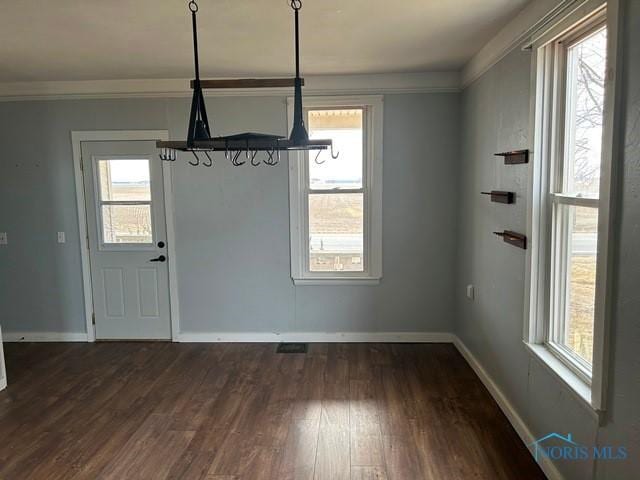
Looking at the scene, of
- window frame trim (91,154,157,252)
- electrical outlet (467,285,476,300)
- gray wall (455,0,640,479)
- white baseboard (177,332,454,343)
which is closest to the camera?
gray wall (455,0,640,479)

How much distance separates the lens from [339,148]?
4082mm

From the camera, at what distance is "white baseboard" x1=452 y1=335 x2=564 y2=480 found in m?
2.23

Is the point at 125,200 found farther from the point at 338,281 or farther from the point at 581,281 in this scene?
the point at 581,281

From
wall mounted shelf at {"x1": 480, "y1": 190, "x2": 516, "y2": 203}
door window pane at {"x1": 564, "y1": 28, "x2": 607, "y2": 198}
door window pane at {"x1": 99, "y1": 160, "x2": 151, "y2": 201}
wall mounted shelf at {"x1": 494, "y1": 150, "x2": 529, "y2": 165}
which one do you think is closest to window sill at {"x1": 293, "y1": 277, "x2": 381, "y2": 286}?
wall mounted shelf at {"x1": 480, "y1": 190, "x2": 516, "y2": 203}

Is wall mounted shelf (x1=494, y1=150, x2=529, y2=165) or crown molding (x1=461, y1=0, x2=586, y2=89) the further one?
wall mounted shelf (x1=494, y1=150, x2=529, y2=165)

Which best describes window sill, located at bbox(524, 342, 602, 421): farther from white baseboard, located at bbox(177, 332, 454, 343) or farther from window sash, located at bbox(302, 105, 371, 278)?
window sash, located at bbox(302, 105, 371, 278)

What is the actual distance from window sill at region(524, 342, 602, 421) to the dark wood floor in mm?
582

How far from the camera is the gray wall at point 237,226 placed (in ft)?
13.3

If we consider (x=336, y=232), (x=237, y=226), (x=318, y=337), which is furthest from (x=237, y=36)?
(x=318, y=337)

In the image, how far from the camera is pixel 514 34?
2623mm

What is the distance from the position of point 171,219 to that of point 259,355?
1.52 meters

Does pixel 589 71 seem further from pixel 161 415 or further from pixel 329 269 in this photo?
pixel 161 415

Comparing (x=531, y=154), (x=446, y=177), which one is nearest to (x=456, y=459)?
(x=531, y=154)

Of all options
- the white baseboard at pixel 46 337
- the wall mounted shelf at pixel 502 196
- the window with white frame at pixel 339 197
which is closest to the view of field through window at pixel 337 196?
the window with white frame at pixel 339 197
